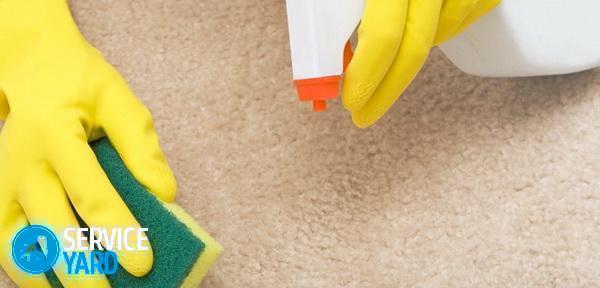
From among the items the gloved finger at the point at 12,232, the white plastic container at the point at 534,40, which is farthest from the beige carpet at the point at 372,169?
the gloved finger at the point at 12,232

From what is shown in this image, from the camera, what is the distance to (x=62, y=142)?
549 mm

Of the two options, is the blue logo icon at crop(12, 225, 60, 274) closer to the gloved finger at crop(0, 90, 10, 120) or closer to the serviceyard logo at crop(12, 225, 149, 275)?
the serviceyard logo at crop(12, 225, 149, 275)

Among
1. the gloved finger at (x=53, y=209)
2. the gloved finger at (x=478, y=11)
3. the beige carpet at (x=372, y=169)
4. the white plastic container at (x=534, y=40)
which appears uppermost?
the gloved finger at (x=478, y=11)

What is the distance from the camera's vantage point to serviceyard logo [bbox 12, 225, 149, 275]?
21.0 inches

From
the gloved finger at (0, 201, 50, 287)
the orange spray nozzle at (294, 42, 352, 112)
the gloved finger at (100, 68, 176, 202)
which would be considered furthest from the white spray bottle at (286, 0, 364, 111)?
the gloved finger at (0, 201, 50, 287)

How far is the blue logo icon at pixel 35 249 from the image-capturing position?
0.55 m

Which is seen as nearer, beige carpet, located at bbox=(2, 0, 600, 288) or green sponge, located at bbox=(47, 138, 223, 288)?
green sponge, located at bbox=(47, 138, 223, 288)

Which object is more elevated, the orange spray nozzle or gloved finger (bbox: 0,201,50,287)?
the orange spray nozzle

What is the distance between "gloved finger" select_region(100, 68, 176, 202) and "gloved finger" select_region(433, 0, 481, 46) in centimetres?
22

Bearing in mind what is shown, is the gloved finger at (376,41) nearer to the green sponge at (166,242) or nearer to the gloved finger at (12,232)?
the green sponge at (166,242)

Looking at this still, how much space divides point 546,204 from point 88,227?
37cm

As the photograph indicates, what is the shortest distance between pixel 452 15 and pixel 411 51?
0.04 meters

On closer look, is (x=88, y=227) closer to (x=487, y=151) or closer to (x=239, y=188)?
(x=239, y=188)

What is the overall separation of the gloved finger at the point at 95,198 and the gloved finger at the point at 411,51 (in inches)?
7.5
